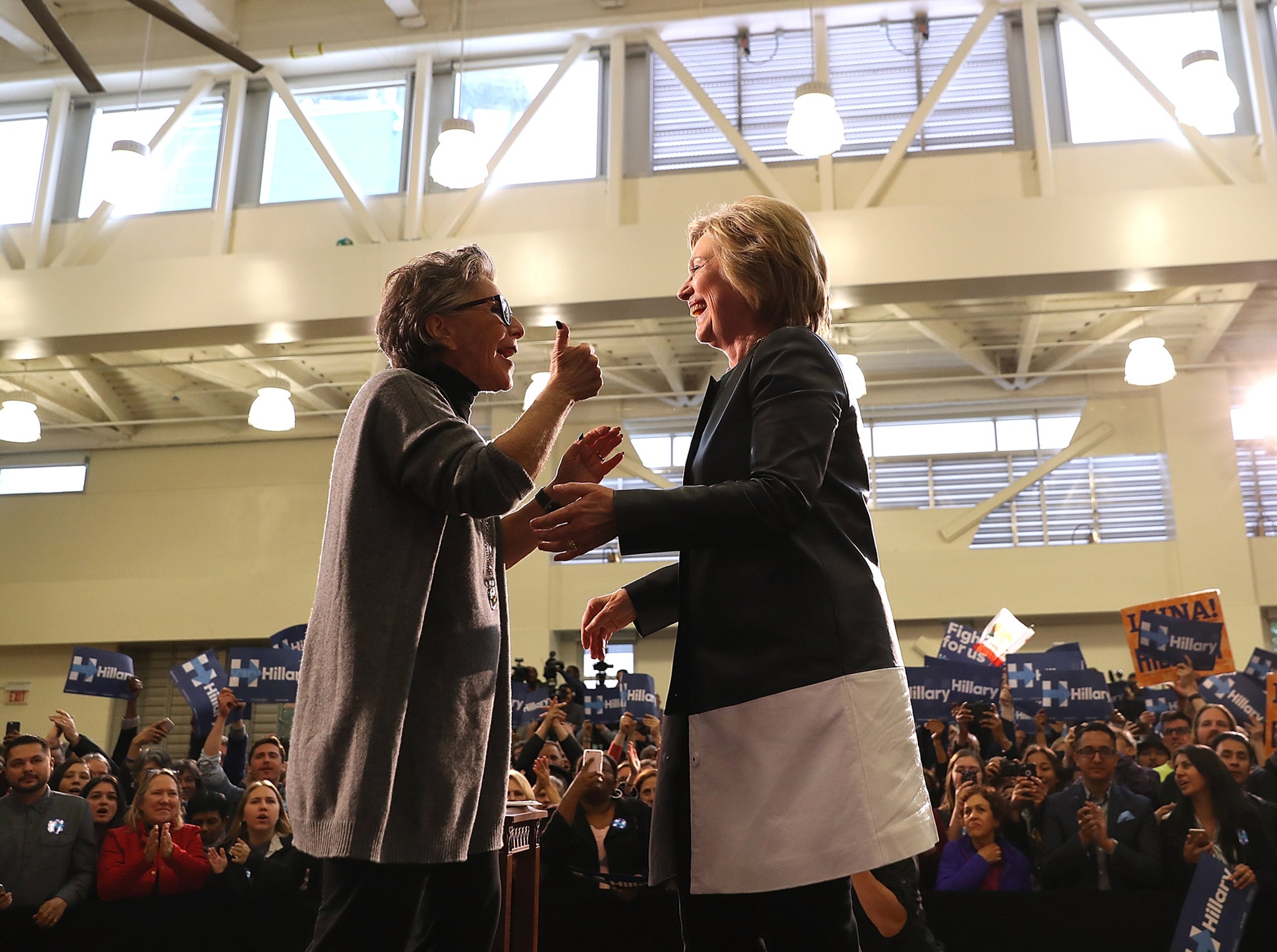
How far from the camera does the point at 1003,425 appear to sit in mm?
12375

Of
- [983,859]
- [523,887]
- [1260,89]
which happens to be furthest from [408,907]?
[1260,89]

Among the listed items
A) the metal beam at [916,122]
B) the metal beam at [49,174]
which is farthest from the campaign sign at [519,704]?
the metal beam at [49,174]

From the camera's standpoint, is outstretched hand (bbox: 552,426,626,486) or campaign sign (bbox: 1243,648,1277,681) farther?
campaign sign (bbox: 1243,648,1277,681)

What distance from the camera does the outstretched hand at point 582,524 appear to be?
1.31 metres

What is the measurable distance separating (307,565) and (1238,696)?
9832mm

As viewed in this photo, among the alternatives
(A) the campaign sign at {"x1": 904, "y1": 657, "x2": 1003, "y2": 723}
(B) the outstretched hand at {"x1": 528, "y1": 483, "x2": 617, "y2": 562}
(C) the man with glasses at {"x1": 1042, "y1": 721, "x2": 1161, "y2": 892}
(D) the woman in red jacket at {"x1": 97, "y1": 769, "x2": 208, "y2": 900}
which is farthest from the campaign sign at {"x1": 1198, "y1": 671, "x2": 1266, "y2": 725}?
(B) the outstretched hand at {"x1": 528, "y1": 483, "x2": 617, "y2": 562}

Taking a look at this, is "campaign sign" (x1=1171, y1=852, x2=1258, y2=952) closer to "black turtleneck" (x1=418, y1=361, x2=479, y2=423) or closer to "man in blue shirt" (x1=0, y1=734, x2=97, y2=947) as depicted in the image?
"black turtleneck" (x1=418, y1=361, x2=479, y2=423)

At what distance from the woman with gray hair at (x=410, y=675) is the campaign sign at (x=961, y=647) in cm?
701

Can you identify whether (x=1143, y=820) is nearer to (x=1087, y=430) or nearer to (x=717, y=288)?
(x=717, y=288)

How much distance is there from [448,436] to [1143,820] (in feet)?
12.9

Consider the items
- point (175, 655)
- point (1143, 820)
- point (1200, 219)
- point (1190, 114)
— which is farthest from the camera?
point (175, 655)

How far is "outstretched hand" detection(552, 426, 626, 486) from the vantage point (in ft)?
5.67

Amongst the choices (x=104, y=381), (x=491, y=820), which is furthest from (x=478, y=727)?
(x=104, y=381)

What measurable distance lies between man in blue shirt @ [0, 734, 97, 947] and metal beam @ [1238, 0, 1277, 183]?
699 centimetres
